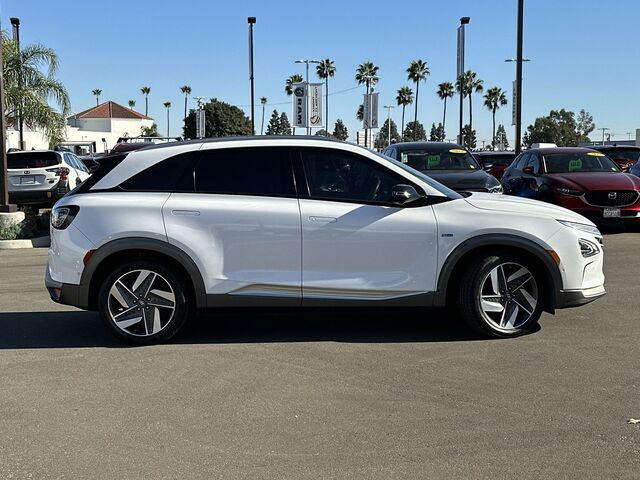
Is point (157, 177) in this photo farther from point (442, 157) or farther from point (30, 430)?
point (442, 157)

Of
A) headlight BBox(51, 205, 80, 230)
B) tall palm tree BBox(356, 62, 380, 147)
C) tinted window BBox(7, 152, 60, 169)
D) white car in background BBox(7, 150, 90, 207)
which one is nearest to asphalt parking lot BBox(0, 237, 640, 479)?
headlight BBox(51, 205, 80, 230)

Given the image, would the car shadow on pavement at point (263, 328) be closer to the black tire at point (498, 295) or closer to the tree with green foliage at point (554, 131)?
the black tire at point (498, 295)

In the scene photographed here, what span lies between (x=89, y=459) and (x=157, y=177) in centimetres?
281

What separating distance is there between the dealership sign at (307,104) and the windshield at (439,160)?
436 inches

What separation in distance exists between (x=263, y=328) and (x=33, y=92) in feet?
62.6

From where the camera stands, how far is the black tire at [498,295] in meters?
5.82

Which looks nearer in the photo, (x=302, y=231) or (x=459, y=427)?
(x=459, y=427)

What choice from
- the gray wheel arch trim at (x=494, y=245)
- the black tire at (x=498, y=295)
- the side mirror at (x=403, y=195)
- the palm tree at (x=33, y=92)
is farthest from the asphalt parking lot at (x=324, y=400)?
the palm tree at (x=33, y=92)

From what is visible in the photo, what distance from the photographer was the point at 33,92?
22531mm

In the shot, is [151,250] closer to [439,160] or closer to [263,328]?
[263,328]

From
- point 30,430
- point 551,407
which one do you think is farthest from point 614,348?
point 30,430

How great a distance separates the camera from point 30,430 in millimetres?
4148

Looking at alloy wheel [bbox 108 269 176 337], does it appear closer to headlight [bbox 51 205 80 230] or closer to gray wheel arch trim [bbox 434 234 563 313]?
headlight [bbox 51 205 80 230]

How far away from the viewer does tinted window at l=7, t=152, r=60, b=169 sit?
1584cm
